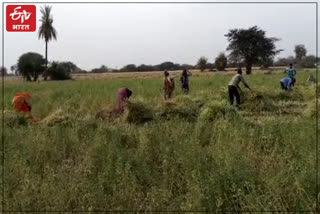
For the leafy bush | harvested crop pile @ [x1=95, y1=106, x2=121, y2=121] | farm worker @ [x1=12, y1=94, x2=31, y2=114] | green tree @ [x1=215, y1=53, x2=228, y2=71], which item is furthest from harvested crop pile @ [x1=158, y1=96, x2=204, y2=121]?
the leafy bush

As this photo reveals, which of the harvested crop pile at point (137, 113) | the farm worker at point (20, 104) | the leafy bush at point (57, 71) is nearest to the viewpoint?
the harvested crop pile at point (137, 113)

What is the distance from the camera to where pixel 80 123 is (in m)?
7.72

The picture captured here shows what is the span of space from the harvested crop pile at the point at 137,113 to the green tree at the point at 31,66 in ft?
159

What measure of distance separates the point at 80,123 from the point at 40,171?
273 centimetres

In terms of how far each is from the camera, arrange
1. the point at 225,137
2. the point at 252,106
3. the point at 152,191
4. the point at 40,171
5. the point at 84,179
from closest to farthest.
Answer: the point at 152,191, the point at 84,179, the point at 40,171, the point at 225,137, the point at 252,106

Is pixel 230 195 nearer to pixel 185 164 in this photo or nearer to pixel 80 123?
pixel 185 164

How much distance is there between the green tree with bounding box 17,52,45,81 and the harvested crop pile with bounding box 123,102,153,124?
48392 mm

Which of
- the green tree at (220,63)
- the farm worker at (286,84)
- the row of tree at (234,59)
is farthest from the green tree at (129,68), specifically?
the farm worker at (286,84)

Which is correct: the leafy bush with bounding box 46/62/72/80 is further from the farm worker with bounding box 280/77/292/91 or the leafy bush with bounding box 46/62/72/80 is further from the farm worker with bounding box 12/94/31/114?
the farm worker with bounding box 12/94/31/114

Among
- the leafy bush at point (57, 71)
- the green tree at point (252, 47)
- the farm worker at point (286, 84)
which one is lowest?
the farm worker at point (286, 84)

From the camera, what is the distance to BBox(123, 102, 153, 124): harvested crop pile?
9227mm

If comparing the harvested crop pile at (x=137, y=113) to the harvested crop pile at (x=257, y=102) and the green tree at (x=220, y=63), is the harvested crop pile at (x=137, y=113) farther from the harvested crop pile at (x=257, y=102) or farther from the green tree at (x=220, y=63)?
the green tree at (x=220, y=63)

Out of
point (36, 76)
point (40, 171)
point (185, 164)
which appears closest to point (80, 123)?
point (40, 171)

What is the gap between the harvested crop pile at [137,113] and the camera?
9227mm
